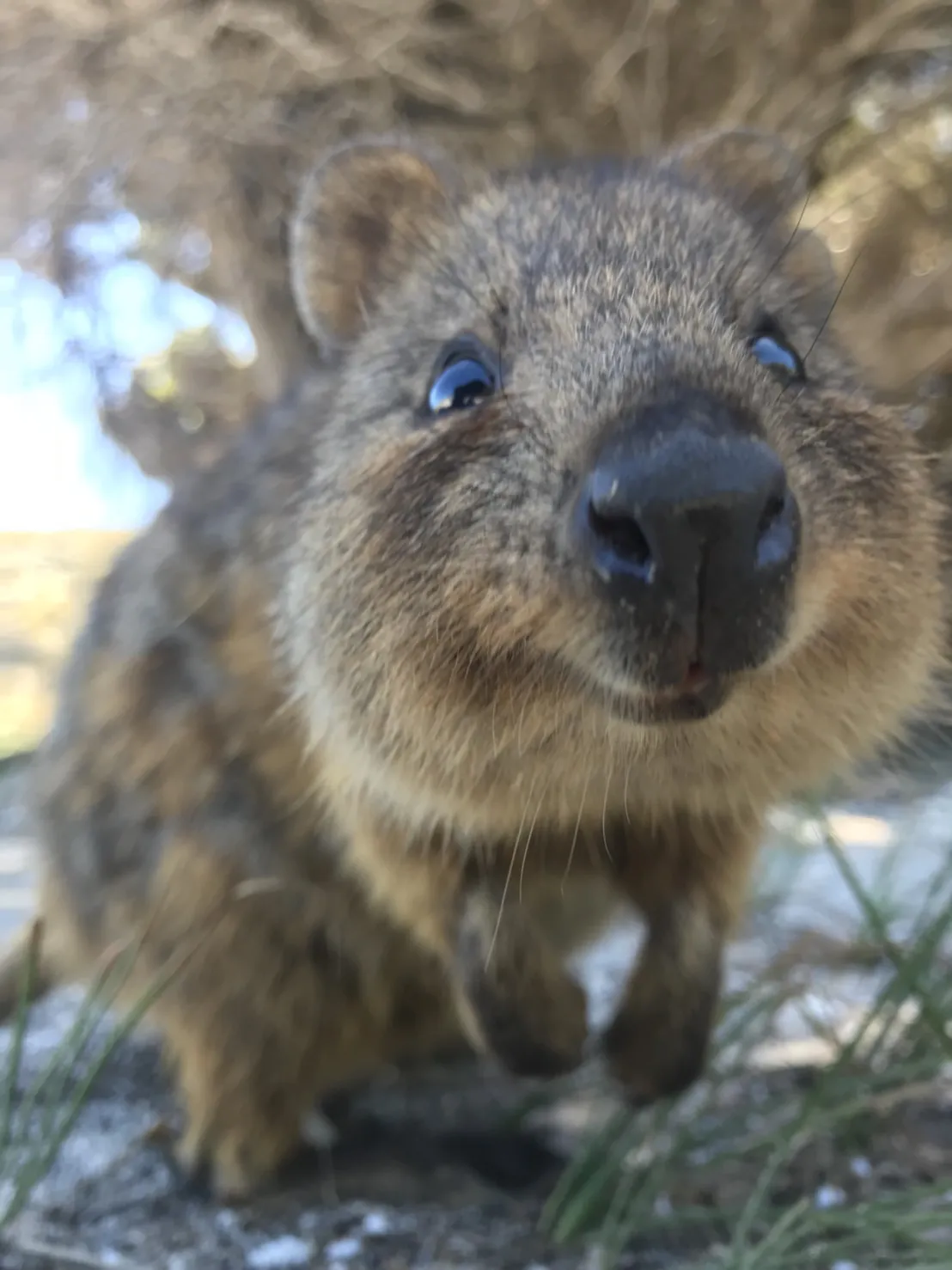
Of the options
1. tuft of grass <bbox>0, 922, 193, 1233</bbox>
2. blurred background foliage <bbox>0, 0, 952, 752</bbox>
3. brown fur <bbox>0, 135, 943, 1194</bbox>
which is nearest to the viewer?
brown fur <bbox>0, 135, 943, 1194</bbox>

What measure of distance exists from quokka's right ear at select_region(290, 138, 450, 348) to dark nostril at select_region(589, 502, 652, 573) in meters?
1.00

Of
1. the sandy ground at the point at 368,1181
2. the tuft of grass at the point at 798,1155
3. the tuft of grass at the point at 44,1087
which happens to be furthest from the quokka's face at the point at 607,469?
the sandy ground at the point at 368,1181

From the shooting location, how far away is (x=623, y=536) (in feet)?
3.29

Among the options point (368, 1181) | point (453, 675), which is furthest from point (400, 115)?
point (368, 1181)

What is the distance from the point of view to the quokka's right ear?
186 cm

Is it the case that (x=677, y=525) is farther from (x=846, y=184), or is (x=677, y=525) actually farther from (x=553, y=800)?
(x=846, y=184)

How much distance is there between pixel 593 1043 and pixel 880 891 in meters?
0.71

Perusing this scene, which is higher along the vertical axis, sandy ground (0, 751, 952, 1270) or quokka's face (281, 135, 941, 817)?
quokka's face (281, 135, 941, 817)

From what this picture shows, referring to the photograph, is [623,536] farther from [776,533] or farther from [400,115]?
[400,115]

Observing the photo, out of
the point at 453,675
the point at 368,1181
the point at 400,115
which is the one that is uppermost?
the point at 400,115

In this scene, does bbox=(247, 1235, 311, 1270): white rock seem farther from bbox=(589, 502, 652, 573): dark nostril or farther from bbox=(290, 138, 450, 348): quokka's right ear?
bbox=(290, 138, 450, 348): quokka's right ear

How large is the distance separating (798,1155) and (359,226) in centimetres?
161

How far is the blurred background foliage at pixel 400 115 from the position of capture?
2557mm

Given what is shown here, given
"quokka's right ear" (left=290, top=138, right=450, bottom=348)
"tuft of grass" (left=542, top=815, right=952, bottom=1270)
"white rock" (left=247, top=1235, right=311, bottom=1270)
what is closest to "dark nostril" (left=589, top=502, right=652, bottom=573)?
"tuft of grass" (left=542, top=815, right=952, bottom=1270)
